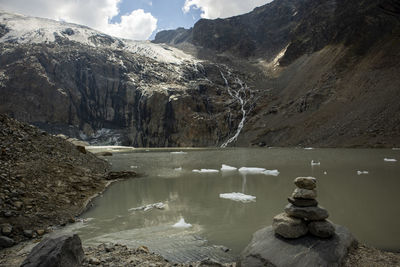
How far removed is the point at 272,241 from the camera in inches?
231

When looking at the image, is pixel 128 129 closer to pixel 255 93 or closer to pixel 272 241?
A: pixel 255 93

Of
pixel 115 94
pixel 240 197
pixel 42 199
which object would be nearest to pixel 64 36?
pixel 115 94

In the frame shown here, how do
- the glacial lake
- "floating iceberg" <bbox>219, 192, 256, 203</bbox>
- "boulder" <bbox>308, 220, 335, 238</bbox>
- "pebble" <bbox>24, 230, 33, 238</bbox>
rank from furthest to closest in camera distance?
"floating iceberg" <bbox>219, 192, 256, 203</bbox>
"pebble" <bbox>24, 230, 33, 238</bbox>
the glacial lake
"boulder" <bbox>308, 220, 335, 238</bbox>

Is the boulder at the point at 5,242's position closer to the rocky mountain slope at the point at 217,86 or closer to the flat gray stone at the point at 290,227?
the flat gray stone at the point at 290,227

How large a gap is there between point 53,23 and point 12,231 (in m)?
146

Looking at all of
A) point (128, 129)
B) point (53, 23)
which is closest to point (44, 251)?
point (128, 129)

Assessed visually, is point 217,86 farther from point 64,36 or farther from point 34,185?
point 34,185

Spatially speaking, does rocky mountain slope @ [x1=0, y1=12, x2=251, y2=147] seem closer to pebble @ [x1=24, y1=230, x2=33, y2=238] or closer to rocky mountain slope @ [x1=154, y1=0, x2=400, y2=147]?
rocky mountain slope @ [x1=154, y1=0, x2=400, y2=147]

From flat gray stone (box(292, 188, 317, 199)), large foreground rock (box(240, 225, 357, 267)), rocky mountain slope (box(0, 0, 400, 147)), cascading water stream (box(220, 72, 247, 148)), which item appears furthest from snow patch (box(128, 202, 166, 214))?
cascading water stream (box(220, 72, 247, 148))

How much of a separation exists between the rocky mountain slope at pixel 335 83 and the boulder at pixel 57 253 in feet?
142

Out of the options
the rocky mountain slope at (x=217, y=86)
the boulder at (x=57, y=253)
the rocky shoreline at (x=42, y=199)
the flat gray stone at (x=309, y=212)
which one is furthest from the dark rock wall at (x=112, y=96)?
the boulder at (x=57, y=253)

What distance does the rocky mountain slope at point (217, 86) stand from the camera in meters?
50.9

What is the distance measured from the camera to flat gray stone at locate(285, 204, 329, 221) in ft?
19.7

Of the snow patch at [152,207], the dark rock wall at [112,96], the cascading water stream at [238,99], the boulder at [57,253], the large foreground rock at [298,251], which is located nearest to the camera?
the boulder at [57,253]
